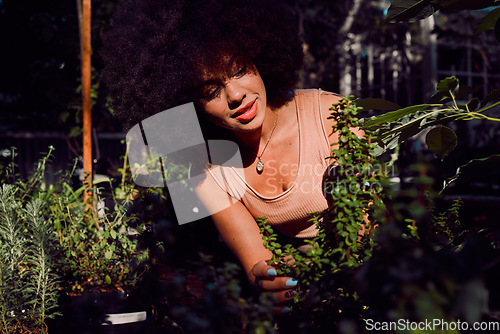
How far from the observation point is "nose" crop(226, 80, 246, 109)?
1.55 meters

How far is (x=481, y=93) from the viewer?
5.76 m

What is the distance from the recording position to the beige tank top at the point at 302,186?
1.74 m

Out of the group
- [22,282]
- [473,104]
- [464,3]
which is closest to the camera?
[464,3]

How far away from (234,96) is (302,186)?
0.50 metres

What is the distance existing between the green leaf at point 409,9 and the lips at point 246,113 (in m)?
0.70

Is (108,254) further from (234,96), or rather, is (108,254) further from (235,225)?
(234,96)

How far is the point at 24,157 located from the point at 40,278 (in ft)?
12.6

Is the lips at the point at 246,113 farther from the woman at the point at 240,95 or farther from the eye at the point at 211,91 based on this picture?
the eye at the point at 211,91

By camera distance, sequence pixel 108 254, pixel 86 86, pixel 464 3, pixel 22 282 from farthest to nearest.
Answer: pixel 86 86
pixel 108 254
pixel 22 282
pixel 464 3

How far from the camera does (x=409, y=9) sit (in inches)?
39.9

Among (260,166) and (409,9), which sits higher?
(409,9)

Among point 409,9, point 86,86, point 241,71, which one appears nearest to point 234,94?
point 241,71

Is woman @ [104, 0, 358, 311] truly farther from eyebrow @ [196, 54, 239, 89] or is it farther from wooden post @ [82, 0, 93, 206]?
wooden post @ [82, 0, 93, 206]

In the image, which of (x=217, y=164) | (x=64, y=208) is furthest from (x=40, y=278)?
(x=217, y=164)
